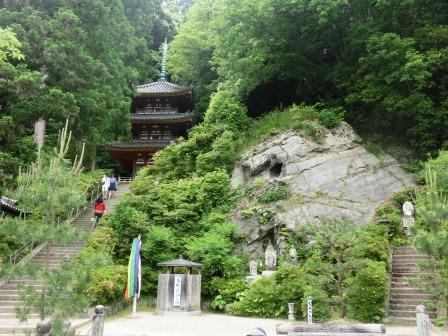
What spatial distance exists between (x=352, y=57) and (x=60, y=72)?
15.8 metres

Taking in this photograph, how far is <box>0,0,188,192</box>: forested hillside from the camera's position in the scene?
1716 cm

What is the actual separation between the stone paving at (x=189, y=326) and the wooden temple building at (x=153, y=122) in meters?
19.8

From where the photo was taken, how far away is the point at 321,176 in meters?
18.4

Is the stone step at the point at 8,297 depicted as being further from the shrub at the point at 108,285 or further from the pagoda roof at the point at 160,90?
the pagoda roof at the point at 160,90

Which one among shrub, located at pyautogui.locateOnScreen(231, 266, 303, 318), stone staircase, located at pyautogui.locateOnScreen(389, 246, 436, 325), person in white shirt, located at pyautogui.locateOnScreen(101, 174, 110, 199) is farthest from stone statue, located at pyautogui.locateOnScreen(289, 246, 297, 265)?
person in white shirt, located at pyautogui.locateOnScreen(101, 174, 110, 199)

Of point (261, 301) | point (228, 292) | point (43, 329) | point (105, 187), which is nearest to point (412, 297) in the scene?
point (261, 301)

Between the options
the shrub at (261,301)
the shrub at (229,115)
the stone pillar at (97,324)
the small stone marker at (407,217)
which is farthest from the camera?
the shrub at (229,115)

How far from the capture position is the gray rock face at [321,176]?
1656cm

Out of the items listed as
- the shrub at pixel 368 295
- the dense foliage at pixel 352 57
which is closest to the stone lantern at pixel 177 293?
the shrub at pixel 368 295

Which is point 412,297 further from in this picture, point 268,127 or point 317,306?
point 268,127

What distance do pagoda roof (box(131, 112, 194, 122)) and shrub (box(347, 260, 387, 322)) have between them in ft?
73.9

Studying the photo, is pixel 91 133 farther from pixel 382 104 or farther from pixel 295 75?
pixel 382 104

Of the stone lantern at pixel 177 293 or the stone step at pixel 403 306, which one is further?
the stone lantern at pixel 177 293

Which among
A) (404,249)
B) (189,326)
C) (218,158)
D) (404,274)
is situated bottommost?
(189,326)
